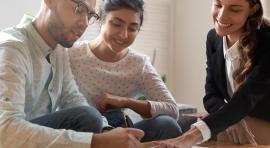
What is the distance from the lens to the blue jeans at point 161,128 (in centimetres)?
147

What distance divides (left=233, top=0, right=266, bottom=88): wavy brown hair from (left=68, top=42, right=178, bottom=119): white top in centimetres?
32

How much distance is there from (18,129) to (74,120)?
239mm

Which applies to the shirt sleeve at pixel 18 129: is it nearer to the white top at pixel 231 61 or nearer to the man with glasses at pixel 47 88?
the man with glasses at pixel 47 88

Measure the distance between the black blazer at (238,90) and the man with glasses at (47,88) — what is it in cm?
43

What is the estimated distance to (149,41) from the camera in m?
3.04

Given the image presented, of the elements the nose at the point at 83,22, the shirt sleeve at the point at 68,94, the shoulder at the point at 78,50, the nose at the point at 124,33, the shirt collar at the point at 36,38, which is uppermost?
the nose at the point at 83,22

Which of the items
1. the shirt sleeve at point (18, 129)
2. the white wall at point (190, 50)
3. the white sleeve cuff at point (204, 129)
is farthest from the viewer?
the white wall at point (190, 50)

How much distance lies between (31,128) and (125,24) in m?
0.69

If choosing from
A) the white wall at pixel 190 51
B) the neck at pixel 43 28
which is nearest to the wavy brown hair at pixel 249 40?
the neck at pixel 43 28

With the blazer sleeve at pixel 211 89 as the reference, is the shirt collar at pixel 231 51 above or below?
above

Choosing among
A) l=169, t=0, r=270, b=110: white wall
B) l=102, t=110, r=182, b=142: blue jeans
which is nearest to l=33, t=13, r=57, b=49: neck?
l=102, t=110, r=182, b=142: blue jeans

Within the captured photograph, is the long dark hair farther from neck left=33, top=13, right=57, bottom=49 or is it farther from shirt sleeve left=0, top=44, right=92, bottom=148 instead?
shirt sleeve left=0, top=44, right=92, bottom=148

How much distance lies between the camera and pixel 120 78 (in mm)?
1586

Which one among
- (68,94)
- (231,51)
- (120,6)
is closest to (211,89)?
(231,51)
